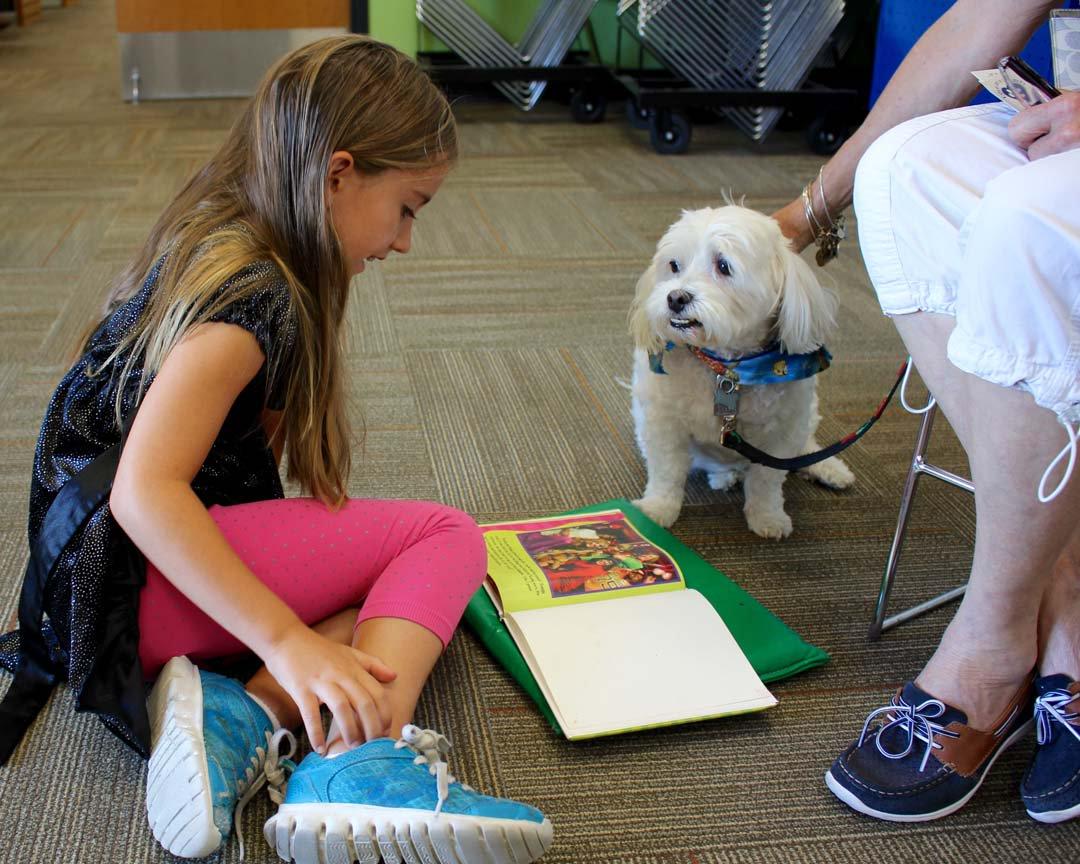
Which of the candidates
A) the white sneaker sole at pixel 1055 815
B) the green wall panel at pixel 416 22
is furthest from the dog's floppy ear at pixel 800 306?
the green wall panel at pixel 416 22

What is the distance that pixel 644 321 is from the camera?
4.55 feet

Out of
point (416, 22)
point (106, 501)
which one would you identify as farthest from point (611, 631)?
point (416, 22)

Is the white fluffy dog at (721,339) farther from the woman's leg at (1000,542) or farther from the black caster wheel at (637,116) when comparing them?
the black caster wheel at (637,116)

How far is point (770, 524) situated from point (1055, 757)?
52 cm

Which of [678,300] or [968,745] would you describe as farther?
[678,300]

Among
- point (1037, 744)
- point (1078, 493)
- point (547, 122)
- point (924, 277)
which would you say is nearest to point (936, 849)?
point (1037, 744)

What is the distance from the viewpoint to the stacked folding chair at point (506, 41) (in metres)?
3.75

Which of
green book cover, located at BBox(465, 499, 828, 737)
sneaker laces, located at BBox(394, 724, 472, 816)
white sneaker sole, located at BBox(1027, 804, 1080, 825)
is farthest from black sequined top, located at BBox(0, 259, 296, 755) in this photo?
white sneaker sole, located at BBox(1027, 804, 1080, 825)

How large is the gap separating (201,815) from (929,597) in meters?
0.85

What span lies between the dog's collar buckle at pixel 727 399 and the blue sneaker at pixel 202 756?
663 millimetres

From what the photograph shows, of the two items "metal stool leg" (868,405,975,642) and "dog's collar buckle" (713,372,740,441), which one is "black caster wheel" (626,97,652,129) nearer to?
"dog's collar buckle" (713,372,740,441)

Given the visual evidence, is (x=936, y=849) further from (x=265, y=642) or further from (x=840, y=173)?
(x=840, y=173)

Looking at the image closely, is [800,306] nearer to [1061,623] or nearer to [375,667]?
[1061,623]

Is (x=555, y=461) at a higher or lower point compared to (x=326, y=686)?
lower
